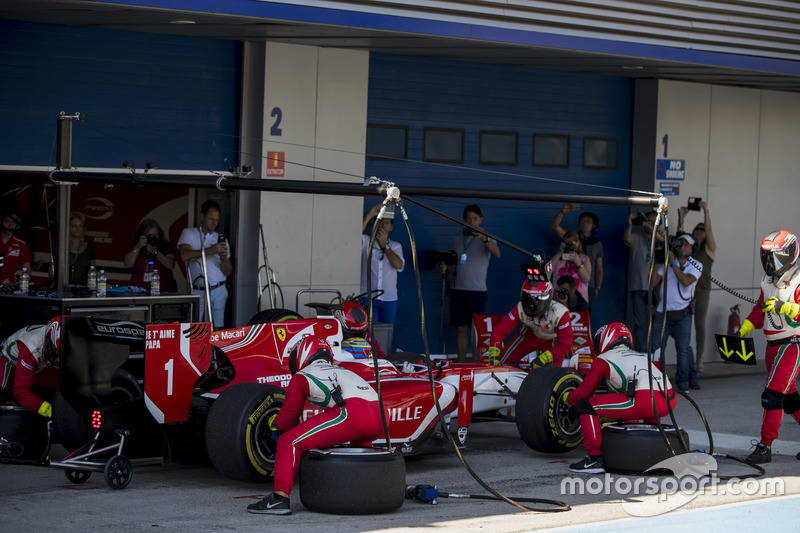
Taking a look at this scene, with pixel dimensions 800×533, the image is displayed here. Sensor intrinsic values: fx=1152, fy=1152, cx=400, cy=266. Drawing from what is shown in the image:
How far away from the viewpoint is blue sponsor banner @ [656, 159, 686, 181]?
17375mm

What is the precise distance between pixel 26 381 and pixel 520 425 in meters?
4.22

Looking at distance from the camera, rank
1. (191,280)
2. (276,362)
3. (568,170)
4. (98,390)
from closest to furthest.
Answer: (98,390)
(276,362)
(191,280)
(568,170)

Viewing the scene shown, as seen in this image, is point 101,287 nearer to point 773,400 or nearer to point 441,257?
point 441,257

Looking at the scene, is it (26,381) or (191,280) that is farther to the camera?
(191,280)

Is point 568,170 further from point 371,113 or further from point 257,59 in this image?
point 257,59

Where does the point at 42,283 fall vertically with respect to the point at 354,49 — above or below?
below

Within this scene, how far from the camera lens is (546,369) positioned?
10.3 m

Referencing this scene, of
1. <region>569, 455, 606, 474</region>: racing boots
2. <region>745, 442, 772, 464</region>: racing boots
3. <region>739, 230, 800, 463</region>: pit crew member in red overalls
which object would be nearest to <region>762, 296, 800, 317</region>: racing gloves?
<region>739, 230, 800, 463</region>: pit crew member in red overalls

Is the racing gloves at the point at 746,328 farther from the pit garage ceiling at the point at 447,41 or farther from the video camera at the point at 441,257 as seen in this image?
the video camera at the point at 441,257

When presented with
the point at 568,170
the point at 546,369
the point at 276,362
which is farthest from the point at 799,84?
the point at 276,362

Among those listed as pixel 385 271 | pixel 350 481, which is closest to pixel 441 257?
pixel 385 271

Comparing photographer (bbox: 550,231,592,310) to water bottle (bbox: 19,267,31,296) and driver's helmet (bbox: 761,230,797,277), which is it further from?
water bottle (bbox: 19,267,31,296)

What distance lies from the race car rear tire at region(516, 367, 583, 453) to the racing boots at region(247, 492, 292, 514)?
292cm

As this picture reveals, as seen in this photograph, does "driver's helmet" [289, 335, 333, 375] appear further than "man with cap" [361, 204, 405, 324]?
No
